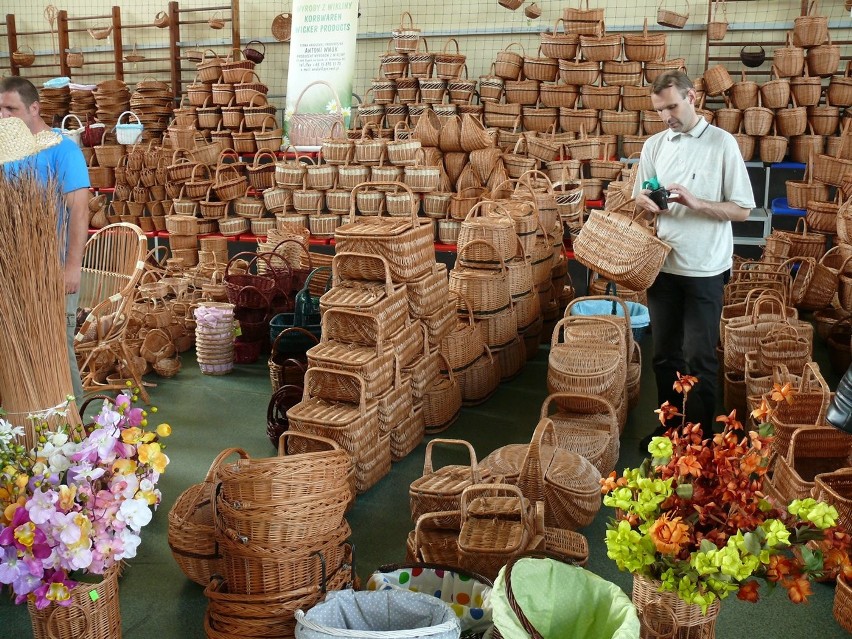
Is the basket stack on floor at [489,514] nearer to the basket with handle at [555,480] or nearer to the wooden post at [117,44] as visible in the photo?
the basket with handle at [555,480]

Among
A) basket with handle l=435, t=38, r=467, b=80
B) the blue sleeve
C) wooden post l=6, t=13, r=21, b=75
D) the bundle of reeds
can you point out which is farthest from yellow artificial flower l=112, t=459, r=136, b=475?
wooden post l=6, t=13, r=21, b=75

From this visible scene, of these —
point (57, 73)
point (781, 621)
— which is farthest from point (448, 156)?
point (57, 73)

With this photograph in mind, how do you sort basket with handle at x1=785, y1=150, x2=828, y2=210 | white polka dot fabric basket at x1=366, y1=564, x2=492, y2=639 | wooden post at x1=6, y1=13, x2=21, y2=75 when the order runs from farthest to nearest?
wooden post at x1=6, y1=13, x2=21, y2=75
basket with handle at x1=785, y1=150, x2=828, y2=210
white polka dot fabric basket at x1=366, y1=564, x2=492, y2=639

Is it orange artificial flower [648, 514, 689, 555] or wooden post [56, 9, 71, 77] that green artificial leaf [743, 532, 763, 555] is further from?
wooden post [56, 9, 71, 77]

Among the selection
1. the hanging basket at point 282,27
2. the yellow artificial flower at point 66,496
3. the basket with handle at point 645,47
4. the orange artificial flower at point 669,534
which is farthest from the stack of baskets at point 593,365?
the hanging basket at point 282,27

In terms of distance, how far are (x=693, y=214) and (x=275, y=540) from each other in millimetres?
2253

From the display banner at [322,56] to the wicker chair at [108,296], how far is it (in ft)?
13.8

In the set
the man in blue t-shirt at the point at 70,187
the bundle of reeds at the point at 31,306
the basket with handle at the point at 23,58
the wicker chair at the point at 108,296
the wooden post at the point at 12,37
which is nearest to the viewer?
the bundle of reeds at the point at 31,306

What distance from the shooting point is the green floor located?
118 inches

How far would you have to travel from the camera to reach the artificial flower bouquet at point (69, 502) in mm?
1978

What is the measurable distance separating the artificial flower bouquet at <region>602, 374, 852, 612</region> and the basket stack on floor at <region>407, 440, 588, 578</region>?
0.75 m

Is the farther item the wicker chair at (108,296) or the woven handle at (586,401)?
the wicker chair at (108,296)

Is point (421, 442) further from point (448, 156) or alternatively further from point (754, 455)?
point (448, 156)

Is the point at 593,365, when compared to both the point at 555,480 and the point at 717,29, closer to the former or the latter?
the point at 555,480
